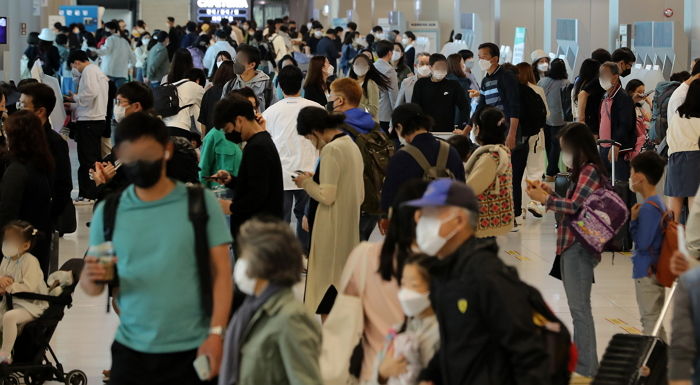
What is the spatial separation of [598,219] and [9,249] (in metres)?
3.11

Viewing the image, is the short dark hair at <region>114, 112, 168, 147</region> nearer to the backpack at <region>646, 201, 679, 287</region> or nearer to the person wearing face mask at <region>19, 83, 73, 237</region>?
the person wearing face mask at <region>19, 83, 73, 237</region>

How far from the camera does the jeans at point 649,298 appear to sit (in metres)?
6.73

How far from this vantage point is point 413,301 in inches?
162

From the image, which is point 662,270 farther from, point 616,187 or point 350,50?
point 350,50

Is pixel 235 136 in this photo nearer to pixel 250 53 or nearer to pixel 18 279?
pixel 18 279

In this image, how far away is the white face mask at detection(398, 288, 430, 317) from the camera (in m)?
4.12

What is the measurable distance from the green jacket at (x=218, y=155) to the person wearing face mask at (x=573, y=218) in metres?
2.23

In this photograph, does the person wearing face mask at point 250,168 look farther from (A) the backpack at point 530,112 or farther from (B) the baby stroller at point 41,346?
(A) the backpack at point 530,112

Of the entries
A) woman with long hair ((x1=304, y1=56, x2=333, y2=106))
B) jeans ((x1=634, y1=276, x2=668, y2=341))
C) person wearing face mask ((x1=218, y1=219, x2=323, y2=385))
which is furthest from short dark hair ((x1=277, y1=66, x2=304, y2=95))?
person wearing face mask ((x1=218, y1=219, x2=323, y2=385))

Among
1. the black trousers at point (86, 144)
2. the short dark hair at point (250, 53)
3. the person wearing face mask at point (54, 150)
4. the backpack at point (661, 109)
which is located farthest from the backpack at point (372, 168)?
the black trousers at point (86, 144)

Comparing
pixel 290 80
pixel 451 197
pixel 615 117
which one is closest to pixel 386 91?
pixel 615 117

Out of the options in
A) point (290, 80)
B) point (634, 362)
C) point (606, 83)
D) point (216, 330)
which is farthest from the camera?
point (606, 83)

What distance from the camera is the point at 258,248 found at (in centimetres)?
414

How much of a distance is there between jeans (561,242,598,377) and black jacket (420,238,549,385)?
2820 millimetres
